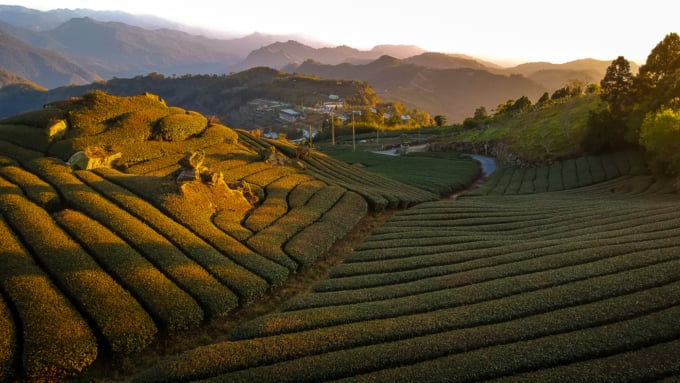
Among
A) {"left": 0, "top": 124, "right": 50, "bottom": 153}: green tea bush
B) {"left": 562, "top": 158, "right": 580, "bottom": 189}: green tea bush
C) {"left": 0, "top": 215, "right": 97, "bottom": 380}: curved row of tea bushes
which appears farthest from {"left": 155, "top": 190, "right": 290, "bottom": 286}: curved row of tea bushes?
{"left": 562, "top": 158, "right": 580, "bottom": 189}: green tea bush

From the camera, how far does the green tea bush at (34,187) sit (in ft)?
64.5

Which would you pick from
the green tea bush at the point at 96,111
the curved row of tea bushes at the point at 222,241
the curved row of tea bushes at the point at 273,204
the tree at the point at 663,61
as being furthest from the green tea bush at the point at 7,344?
the tree at the point at 663,61

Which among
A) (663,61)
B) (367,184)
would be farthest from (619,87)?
(367,184)

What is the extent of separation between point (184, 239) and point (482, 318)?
529 inches

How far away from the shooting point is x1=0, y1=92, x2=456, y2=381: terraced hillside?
12914mm

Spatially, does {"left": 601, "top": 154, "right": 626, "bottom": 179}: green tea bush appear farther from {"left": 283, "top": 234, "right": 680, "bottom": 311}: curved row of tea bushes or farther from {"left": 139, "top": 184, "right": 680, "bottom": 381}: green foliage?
{"left": 283, "top": 234, "right": 680, "bottom": 311}: curved row of tea bushes

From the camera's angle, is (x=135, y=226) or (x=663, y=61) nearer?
(x=135, y=226)

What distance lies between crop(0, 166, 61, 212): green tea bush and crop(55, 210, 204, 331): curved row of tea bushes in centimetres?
137

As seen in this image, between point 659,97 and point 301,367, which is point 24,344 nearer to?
point 301,367

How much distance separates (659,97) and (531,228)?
30.6 m

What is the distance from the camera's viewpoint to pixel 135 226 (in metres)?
18.9

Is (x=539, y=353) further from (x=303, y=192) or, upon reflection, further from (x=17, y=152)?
(x=17, y=152)

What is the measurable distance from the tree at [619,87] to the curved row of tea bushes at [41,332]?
2173 inches

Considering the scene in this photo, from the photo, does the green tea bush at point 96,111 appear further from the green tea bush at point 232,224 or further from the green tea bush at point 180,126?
the green tea bush at point 232,224
